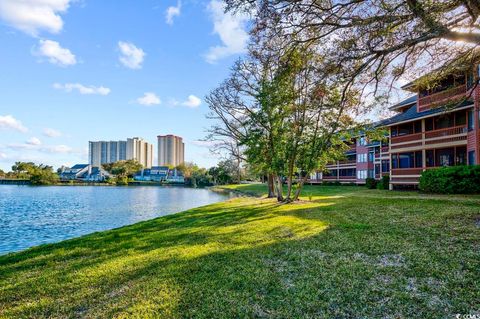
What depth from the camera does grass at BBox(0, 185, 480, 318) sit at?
159 inches

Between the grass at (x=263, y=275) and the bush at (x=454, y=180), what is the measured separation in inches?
437

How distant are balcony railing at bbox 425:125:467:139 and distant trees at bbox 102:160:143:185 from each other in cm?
9312

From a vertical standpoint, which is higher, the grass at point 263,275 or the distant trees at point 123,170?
the distant trees at point 123,170

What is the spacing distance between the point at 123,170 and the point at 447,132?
103 meters

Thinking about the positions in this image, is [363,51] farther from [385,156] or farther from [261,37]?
[385,156]

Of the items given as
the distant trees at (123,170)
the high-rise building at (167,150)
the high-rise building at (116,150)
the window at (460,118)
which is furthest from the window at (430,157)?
the high-rise building at (116,150)

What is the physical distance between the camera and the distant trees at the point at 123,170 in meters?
102

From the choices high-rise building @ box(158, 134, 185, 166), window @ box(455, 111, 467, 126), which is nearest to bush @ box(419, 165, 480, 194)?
window @ box(455, 111, 467, 126)

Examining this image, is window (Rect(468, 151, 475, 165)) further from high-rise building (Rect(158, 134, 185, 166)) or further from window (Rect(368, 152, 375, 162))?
high-rise building (Rect(158, 134, 185, 166))

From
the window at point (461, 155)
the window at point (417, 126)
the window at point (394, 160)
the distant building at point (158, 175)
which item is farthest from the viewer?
the distant building at point (158, 175)

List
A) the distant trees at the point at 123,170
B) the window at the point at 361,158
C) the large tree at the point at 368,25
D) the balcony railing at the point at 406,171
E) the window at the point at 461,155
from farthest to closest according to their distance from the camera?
the distant trees at the point at 123,170, the window at the point at 361,158, the balcony railing at the point at 406,171, the window at the point at 461,155, the large tree at the point at 368,25

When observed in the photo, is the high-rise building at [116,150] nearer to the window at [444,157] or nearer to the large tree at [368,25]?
the window at [444,157]

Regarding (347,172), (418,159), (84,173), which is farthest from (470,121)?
(84,173)

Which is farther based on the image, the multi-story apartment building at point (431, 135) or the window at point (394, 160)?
the window at point (394, 160)
